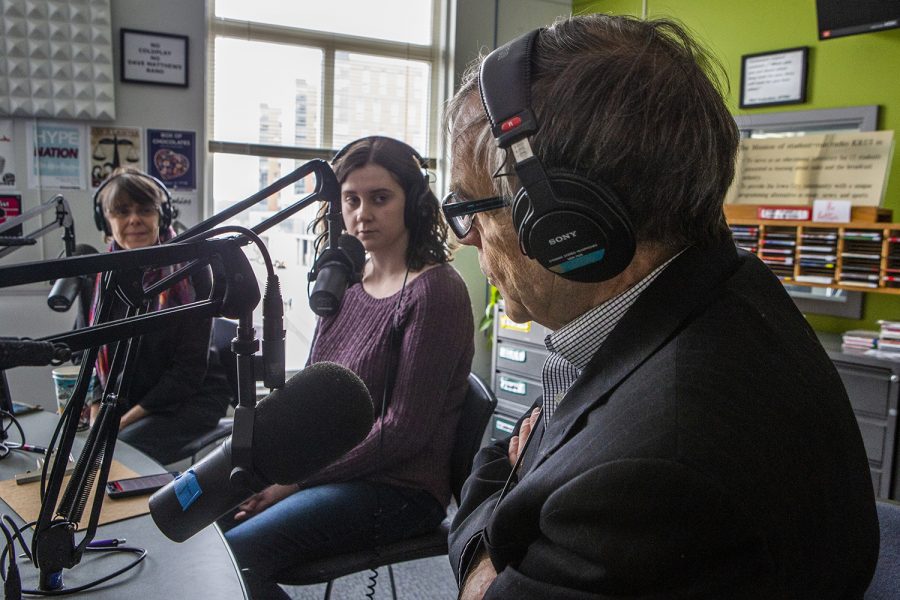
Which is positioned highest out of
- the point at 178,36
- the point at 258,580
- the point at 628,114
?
the point at 178,36

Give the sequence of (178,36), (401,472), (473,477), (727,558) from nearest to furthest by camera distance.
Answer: (727,558), (473,477), (401,472), (178,36)

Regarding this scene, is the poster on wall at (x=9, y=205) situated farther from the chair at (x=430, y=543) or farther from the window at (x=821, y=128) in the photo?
the window at (x=821, y=128)

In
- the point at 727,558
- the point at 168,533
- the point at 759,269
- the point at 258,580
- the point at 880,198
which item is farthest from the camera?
the point at 880,198

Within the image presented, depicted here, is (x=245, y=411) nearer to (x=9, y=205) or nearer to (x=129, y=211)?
(x=129, y=211)

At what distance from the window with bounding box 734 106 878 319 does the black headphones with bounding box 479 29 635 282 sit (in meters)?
2.66

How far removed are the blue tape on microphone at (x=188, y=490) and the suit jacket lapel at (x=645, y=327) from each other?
13.7 inches

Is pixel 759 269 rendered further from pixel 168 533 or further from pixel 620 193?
pixel 168 533

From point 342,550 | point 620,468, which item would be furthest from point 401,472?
point 620,468

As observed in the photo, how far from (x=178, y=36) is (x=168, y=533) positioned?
3.19 meters

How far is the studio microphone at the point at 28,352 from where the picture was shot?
480 millimetres

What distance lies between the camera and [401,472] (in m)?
1.63

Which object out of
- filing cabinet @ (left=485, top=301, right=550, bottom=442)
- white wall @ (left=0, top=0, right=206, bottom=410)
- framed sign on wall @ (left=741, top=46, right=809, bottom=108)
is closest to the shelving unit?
framed sign on wall @ (left=741, top=46, right=809, bottom=108)

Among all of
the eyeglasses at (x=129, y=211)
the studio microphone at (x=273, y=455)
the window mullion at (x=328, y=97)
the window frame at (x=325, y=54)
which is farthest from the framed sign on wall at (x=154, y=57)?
the studio microphone at (x=273, y=455)

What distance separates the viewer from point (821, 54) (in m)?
3.09
